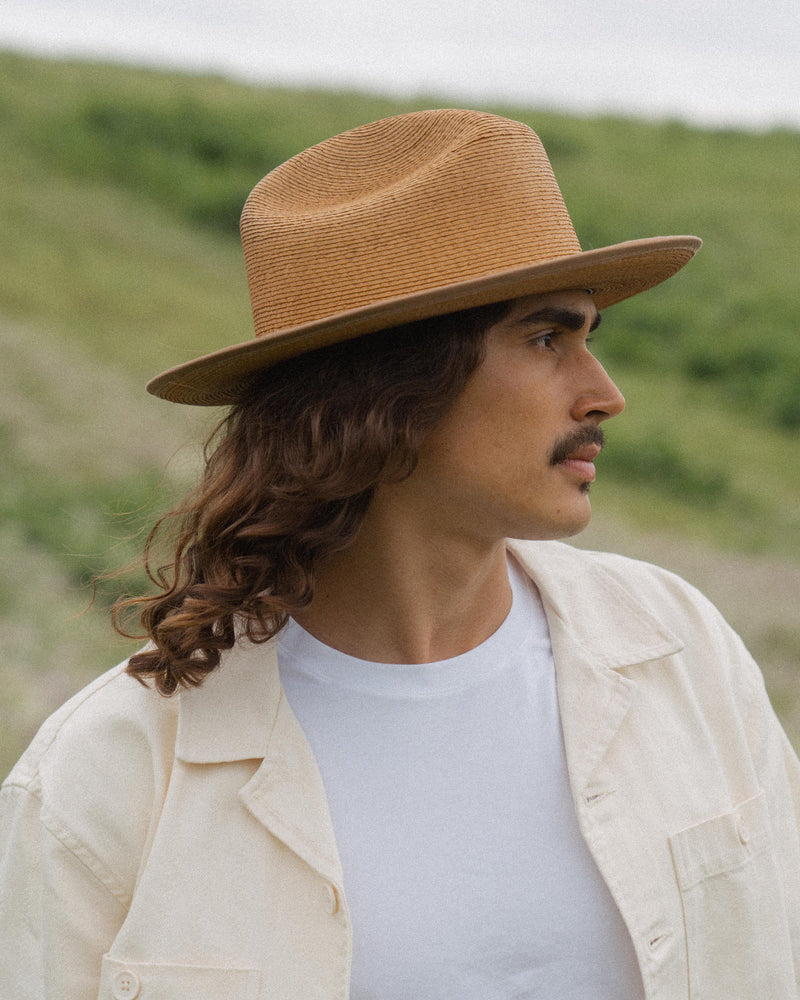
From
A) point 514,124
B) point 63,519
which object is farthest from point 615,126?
point 514,124

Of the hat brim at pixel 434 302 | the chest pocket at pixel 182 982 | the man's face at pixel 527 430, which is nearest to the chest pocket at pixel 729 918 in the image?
the man's face at pixel 527 430

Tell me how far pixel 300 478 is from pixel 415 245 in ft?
1.58

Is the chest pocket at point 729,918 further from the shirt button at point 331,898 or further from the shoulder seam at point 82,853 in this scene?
the shoulder seam at point 82,853

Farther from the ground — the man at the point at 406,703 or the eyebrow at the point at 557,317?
the eyebrow at the point at 557,317

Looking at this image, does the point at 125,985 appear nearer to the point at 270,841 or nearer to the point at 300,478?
the point at 270,841

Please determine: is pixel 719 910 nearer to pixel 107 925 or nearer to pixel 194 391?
pixel 107 925

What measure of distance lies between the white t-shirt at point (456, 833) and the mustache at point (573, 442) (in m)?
0.41

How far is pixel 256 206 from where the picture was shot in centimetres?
227

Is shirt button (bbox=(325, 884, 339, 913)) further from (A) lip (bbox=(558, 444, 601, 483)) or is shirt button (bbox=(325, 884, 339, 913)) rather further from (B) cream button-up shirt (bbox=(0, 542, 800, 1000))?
(A) lip (bbox=(558, 444, 601, 483))

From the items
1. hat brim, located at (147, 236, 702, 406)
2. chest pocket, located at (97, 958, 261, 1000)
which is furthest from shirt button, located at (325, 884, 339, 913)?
hat brim, located at (147, 236, 702, 406)

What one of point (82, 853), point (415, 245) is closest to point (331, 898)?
point (82, 853)

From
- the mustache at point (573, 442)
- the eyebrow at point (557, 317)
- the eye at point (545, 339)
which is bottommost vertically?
the mustache at point (573, 442)

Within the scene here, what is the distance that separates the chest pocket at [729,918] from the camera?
2080 mm

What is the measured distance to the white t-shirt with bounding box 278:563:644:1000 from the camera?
1928 mm
